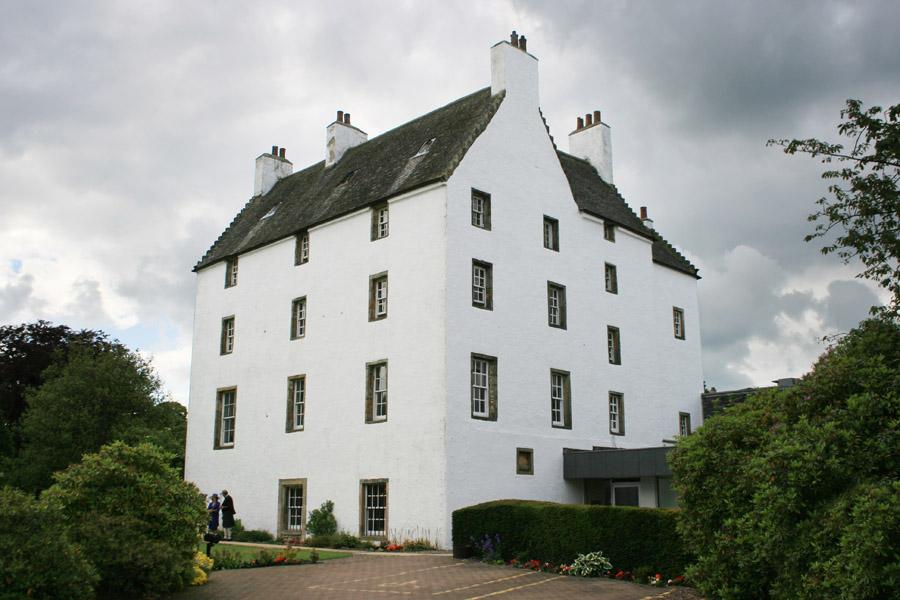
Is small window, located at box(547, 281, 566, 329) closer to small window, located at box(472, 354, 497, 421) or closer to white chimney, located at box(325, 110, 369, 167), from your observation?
small window, located at box(472, 354, 497, 421)

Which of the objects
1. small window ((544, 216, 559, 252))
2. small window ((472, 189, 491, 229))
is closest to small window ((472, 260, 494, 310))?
small window ((472, 189, 491, 229))

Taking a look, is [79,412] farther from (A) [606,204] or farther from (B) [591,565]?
(B) [591,565]

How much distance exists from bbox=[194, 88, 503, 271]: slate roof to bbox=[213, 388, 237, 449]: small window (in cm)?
598

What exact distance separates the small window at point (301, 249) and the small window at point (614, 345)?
11.8 meters

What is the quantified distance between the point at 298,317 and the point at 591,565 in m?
17.0

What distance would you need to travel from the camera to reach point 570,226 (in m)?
31.6

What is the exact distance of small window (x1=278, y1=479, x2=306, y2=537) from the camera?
29531 mm

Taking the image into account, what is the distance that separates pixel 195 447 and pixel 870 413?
30498 mm

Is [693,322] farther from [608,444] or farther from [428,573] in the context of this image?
[428,573]

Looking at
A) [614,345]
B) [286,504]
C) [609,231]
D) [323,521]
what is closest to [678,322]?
[614,345]

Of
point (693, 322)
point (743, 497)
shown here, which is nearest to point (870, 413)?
point (743, 497)

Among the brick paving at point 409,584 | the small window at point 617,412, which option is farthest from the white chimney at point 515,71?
the brick paving at point 409,584

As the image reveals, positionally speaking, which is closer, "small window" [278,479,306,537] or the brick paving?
the brick paving

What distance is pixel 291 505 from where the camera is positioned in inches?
1191
